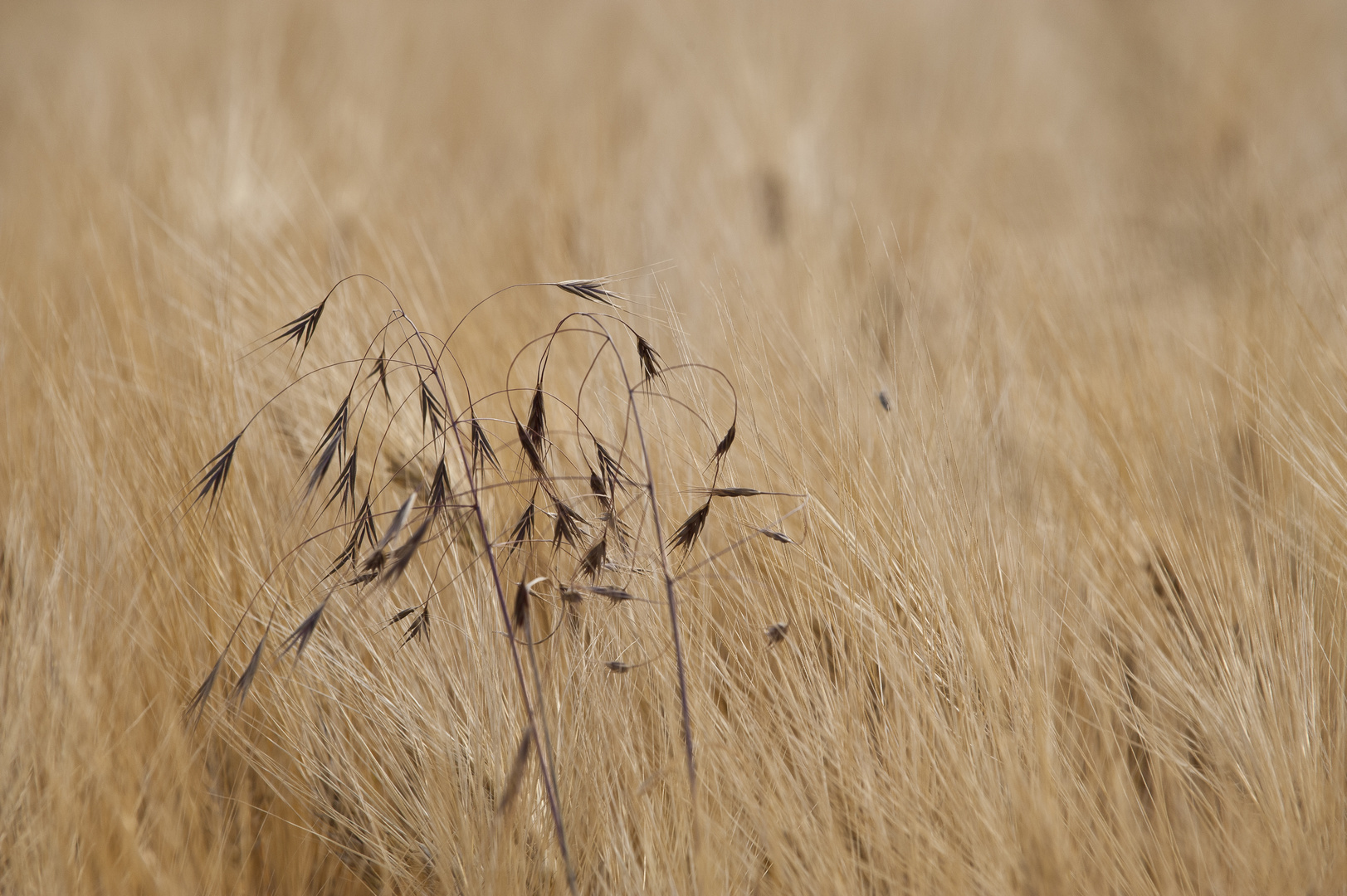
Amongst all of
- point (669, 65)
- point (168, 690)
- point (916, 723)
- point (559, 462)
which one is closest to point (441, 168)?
point (669, 65)

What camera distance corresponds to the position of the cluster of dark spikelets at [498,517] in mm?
576

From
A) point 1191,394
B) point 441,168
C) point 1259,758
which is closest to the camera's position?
point 1259,758

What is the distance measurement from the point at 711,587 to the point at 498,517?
0.26 m

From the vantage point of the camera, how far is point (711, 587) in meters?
0.79

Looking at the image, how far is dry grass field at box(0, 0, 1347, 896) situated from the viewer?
0.66 meters

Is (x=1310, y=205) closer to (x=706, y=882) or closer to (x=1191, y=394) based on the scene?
(x=1191, y=394)

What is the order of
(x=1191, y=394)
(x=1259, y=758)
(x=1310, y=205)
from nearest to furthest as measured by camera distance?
(x=1259, y=758), (x=1191, y=394), (x=1310, y=205)

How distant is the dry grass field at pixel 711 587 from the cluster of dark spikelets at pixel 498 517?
0.01 m

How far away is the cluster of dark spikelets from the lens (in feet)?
1.89

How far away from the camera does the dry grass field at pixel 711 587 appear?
0.66 meters

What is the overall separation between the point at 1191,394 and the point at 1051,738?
2.08 ft

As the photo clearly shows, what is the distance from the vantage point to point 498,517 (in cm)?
87

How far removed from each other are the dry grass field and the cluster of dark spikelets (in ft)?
0.04

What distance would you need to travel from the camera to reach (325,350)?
0.96 meters
